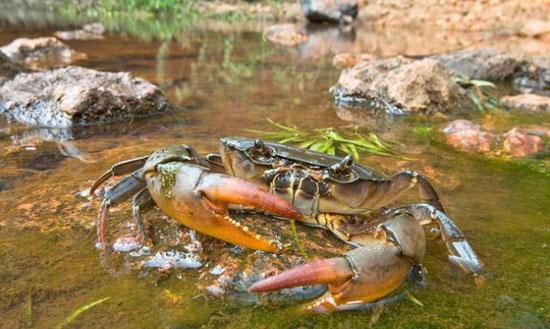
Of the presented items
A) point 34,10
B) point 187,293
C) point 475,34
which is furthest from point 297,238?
point 34,10

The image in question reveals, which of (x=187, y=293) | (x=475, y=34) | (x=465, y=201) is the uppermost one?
(x=187, y=293)

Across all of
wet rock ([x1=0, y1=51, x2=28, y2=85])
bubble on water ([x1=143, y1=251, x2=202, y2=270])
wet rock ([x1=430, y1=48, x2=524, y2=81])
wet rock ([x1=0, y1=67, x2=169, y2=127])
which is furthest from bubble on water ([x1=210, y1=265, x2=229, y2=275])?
wet rock ([x1=430, y1=48, x2=524, y2=81])

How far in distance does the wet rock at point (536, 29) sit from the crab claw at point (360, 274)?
53.2 feet

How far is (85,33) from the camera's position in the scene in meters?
13.6

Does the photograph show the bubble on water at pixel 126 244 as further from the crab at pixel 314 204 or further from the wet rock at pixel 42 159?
the wet rock at pixel 42 159

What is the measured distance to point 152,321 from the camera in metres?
1.87

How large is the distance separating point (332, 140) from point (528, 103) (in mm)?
3135

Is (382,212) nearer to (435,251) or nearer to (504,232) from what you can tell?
(435,251)

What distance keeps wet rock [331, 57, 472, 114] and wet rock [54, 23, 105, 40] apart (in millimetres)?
8384

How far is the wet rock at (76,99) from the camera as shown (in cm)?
494

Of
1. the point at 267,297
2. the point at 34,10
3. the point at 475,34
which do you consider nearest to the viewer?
the point at 267,297

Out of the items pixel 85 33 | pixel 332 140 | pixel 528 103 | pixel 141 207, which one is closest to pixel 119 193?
pixel 141 207

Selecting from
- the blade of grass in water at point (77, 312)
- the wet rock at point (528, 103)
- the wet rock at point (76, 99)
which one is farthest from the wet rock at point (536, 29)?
the blade of grass in water at point (77, 312)

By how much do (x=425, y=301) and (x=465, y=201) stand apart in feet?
4.48
